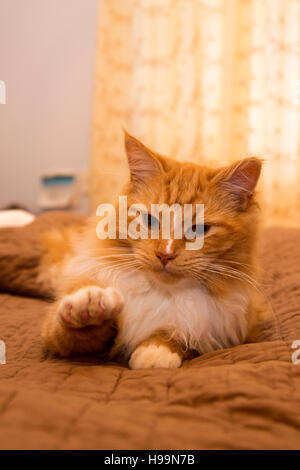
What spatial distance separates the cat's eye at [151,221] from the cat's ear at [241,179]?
8.7 inches

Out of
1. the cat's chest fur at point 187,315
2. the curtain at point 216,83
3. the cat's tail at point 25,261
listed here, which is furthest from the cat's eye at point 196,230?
the curtain at point 216,83

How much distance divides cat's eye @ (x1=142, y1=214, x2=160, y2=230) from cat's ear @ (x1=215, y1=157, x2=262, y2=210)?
0.72ft

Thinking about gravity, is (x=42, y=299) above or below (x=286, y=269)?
below

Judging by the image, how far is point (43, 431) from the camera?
0.58m

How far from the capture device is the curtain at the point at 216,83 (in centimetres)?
274

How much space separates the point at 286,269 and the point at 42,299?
42.0 inches

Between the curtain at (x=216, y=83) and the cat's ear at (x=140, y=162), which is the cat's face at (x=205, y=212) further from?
the curtain at (x=216, y=83)

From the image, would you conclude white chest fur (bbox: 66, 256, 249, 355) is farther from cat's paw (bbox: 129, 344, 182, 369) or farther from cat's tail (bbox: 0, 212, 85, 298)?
cat's tail (bbox: 0, 212, 85, 298)

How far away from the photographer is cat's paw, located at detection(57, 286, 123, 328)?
91cm

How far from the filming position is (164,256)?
103 cm

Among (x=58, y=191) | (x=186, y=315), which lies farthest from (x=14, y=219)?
(x=186, y=315)

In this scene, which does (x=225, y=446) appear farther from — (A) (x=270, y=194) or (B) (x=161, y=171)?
(A) (x=270, y=194)

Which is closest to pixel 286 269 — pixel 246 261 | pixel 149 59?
pixel 246 261

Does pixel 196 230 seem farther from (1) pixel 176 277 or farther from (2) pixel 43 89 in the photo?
(2) pixel 43 89
